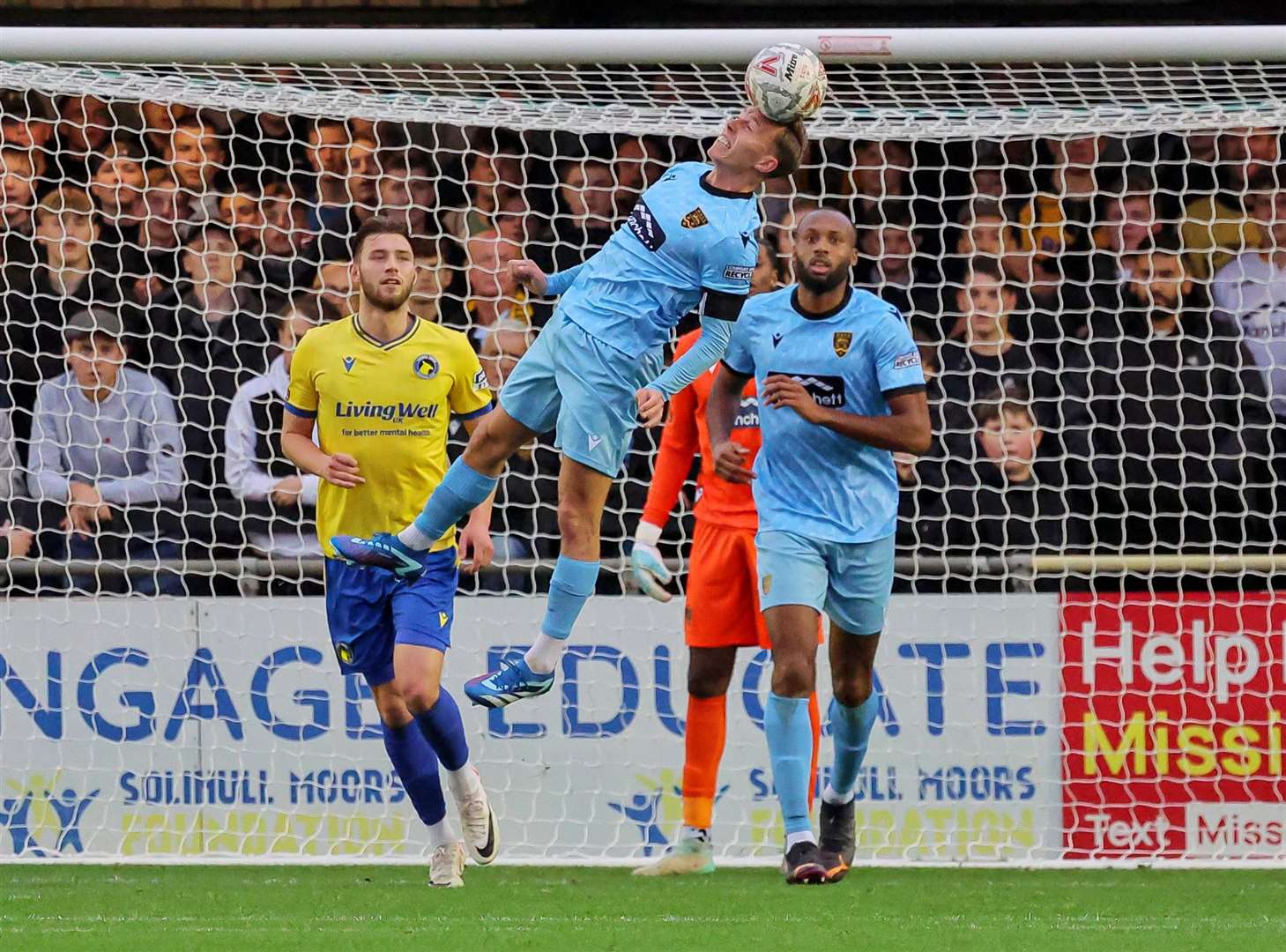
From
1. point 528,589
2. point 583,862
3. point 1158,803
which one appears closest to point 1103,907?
point 1158,803

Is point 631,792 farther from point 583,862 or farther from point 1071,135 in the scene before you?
point 1071,135

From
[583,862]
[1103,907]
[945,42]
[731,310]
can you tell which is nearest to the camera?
[731,310]

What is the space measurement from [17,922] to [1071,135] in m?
5.38

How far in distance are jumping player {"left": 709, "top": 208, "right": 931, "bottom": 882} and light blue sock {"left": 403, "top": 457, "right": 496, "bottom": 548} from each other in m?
0.97

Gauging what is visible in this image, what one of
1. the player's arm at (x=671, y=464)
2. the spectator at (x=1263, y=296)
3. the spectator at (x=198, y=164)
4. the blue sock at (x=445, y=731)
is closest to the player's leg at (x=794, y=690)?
the player's arm at (x=671, y=464)

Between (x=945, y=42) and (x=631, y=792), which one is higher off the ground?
(x=945, y=42)

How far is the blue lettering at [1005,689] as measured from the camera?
26.5 ft

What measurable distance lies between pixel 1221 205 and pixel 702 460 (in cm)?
290

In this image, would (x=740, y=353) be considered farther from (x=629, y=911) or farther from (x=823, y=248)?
(x=629, y=911)

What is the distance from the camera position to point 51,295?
8.51m

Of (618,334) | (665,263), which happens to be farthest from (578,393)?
(665,263)

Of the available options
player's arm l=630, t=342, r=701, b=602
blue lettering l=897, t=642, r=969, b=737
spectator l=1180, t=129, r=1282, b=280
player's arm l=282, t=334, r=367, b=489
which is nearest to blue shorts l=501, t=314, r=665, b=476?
player's arm l=282, t=334, r=367, b=489

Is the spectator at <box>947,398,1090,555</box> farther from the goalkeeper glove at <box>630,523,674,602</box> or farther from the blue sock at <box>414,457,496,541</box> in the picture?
the blue sock at <box>414,457,496,541</box>

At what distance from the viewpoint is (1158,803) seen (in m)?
8.09
